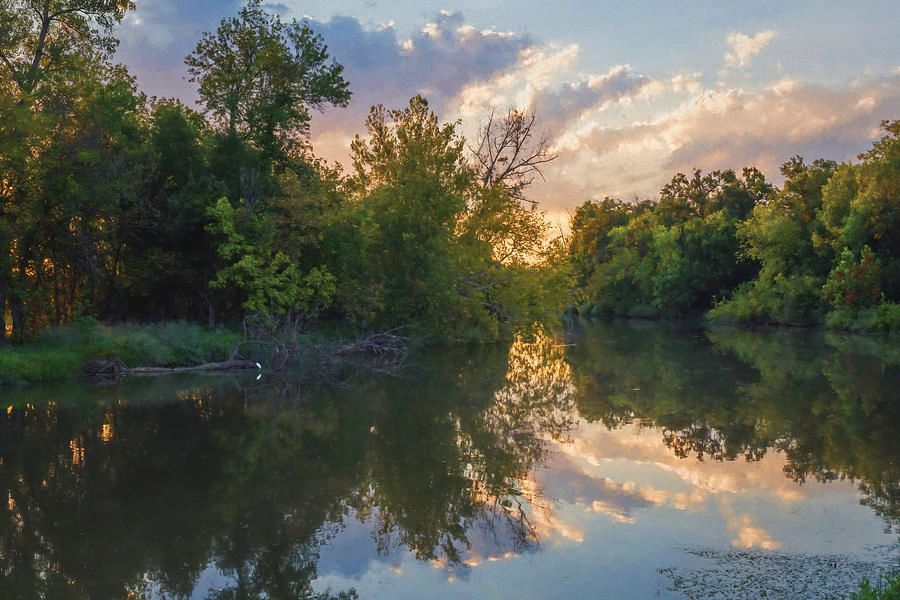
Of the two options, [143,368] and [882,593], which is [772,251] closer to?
[143,368]

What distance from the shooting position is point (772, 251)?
5931 centimetres

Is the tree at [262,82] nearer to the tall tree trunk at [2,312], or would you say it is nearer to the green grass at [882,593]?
the tall tree trunk at [2,312]

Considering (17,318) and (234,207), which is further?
(234,207)

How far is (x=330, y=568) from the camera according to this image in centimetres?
805

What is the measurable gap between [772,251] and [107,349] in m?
49.1

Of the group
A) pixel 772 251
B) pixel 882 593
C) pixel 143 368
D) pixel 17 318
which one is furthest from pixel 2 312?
pixel 772 251

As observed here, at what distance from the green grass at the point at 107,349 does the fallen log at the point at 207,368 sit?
19.3 inches

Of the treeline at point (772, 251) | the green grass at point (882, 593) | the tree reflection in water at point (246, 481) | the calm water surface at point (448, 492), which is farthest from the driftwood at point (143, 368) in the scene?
the treeline at point (772, 251)

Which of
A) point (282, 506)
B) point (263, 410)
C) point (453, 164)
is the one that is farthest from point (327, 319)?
point (282, 506)

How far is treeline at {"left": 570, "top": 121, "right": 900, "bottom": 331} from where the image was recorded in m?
47.9

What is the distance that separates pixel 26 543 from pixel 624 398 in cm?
1452

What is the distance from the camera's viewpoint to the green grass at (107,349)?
2259 cm

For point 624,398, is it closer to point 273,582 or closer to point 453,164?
point 273,582

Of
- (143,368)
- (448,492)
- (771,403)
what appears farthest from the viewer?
(143,368)
